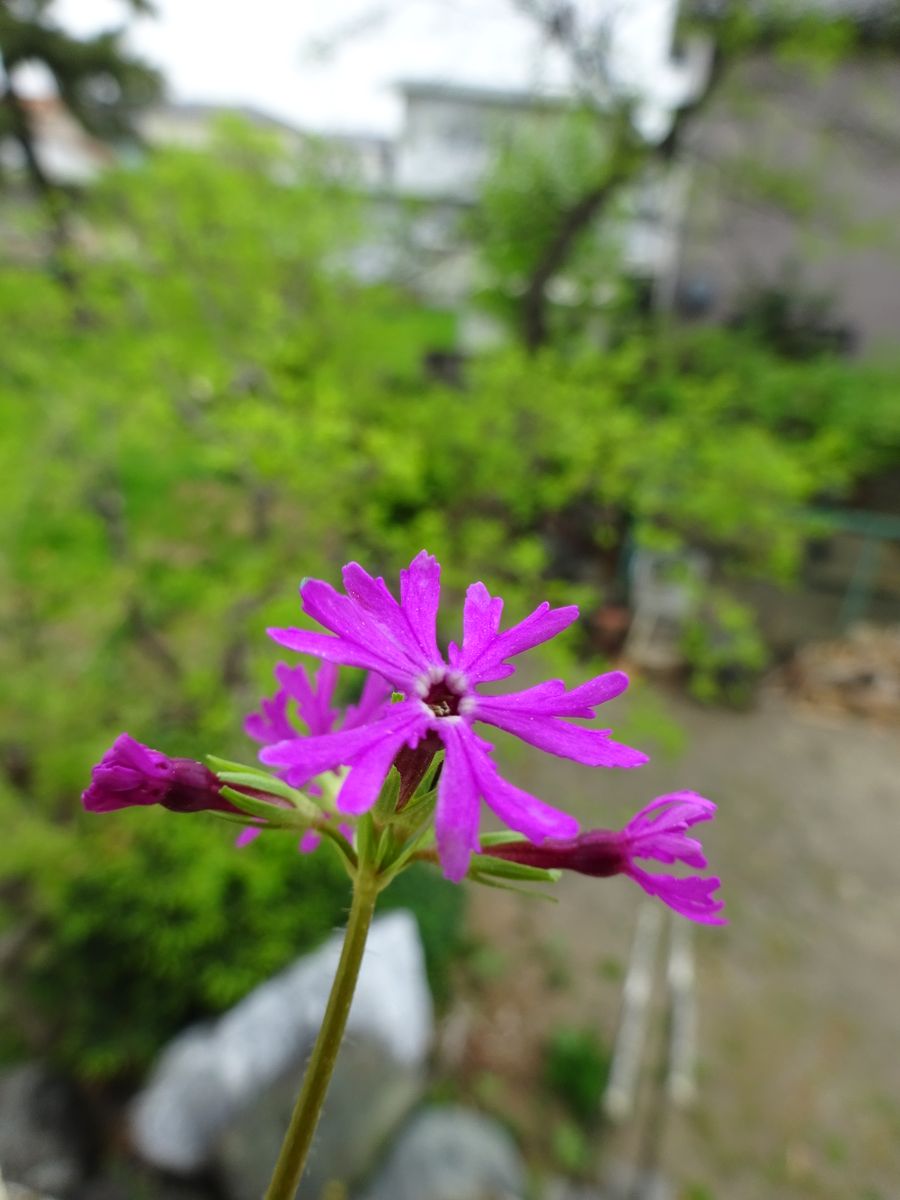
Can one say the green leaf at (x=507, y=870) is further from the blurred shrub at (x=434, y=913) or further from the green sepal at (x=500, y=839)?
the blurred shrub at (x=434, y=913)

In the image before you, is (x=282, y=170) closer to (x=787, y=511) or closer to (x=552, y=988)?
(x=787, y=511)

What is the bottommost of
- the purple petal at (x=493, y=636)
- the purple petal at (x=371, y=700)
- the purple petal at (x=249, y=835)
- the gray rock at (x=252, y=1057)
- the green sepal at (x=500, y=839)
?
the gray rock at (x=252, y=1057)

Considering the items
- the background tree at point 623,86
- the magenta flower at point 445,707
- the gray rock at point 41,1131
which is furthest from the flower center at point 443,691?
the background tree at point 623,86

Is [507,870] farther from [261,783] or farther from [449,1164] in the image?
[449,1164]

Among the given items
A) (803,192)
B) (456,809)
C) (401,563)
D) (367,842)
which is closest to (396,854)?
(367,842)

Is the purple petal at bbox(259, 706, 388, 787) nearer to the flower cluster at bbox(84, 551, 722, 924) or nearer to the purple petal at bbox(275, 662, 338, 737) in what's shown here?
the flower cluster at bbox(84, 551, 722, 924)

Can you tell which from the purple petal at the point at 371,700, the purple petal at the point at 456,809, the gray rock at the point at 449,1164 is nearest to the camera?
the purple petal at the point at 456,809

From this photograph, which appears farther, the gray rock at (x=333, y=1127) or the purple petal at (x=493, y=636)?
the gray rock at (x=333, y=1127)
